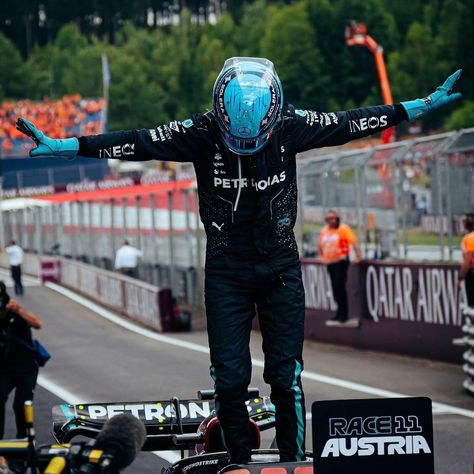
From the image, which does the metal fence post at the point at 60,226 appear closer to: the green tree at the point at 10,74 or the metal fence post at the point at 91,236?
the metal fence post at the point at 91,236

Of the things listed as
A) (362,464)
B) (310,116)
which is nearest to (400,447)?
(362,464)

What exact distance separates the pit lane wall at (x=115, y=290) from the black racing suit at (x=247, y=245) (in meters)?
20.6

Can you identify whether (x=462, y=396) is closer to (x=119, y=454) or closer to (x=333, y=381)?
(x=333, y=381)

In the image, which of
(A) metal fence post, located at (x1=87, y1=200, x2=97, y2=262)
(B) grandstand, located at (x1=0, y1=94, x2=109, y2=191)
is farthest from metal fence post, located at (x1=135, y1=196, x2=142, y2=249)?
(B) grandstand, located at (x1=0, y1=94, x2=109, y2=191)

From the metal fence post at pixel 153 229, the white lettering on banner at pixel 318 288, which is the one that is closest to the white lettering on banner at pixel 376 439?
the white lettering on banner at pixel 318 288

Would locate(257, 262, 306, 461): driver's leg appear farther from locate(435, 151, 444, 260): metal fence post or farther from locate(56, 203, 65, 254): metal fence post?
locate(56, 203, 65, 254): metal fence post

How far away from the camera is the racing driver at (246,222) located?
251 inches

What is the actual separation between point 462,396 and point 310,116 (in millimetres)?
8560

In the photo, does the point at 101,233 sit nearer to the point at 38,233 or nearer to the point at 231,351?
the point at 38,233

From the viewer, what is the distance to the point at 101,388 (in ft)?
54.3

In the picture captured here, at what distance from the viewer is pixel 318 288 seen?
22.6 meters

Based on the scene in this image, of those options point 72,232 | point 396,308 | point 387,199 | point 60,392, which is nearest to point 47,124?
point 72,232

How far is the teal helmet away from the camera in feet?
20.3

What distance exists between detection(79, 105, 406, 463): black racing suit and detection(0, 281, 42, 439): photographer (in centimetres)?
536
